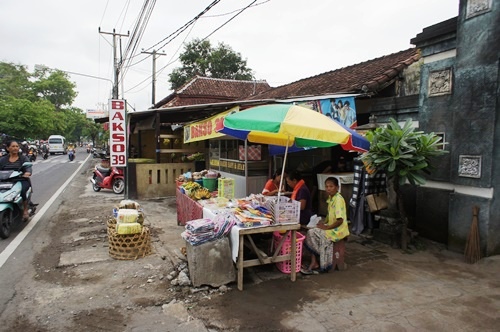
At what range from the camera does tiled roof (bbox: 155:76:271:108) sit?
22594mm

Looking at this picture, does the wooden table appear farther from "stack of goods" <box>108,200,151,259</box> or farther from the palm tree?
the palm tree

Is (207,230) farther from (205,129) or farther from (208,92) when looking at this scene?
(208,92)

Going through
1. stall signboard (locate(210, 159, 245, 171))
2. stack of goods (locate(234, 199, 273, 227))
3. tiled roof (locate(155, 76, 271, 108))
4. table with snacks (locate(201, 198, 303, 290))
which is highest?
tiled roof (locate(155, 76, 271, 108))

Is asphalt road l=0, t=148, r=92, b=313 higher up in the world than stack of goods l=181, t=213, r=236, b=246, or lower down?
lower down

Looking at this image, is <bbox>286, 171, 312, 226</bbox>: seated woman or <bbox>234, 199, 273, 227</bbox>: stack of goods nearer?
<bbox>234, 199, 273, 227</bbox>: stack of goods

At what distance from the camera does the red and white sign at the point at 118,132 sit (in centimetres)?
901

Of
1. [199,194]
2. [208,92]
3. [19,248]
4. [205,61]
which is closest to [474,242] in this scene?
[199,194]

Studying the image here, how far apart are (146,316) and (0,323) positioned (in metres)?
1.46

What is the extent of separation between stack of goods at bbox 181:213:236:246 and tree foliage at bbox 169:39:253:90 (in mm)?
29032

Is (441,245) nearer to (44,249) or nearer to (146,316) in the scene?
(146,316)

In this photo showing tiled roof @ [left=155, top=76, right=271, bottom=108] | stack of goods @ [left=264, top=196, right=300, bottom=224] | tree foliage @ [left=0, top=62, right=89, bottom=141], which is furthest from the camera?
tree foliage @ [left=0, top=62, right=89, bottom=141]

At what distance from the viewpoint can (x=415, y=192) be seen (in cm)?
646

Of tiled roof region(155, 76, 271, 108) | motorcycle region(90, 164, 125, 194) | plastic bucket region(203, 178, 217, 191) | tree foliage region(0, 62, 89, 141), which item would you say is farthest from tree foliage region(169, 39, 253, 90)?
plastic bucket region(203, 178, 217, 191)

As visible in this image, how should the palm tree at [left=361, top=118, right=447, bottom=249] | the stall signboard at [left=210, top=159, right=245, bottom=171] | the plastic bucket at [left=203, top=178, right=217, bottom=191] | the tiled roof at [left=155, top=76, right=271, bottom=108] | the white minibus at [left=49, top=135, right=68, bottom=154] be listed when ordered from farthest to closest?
the white minibus at [left=49, top=135, right=68, bottom=154]
the tiled roof at [left=155, top=76, right=271, bottom=108]
the stall signboard at [left=210, top=159, right=245, bottom=171]
the plastic bucket at [left=203, top=178, right=217, bottom=191]
the palm tree at [left=361, top=118, right=447, bottom=249]
